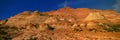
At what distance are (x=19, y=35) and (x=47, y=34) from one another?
198 inches

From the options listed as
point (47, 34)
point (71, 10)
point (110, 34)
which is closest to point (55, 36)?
point (47, 34)

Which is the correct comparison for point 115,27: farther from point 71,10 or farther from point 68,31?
point 71,10

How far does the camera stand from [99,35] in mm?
54469

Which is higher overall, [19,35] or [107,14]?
[107,14]

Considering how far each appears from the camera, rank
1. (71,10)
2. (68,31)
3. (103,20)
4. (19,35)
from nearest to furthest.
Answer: (19,35) → (68,31) → (103,20) → (71,10)

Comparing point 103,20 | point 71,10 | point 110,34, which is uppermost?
point 71,10

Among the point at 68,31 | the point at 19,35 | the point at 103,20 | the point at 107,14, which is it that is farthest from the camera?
the point at 107,14

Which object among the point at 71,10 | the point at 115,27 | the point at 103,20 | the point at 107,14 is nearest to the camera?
the point at 115,27

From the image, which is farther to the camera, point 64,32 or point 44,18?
point 44,18

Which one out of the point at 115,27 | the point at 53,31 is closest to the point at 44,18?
the point at 53,31

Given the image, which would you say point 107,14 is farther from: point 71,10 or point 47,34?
point 47,34

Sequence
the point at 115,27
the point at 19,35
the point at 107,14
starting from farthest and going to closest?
the point at 107,14 → the point at 115,27 → the point at 19,35

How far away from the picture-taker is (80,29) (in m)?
57.1

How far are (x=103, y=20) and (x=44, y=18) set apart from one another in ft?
44.2
